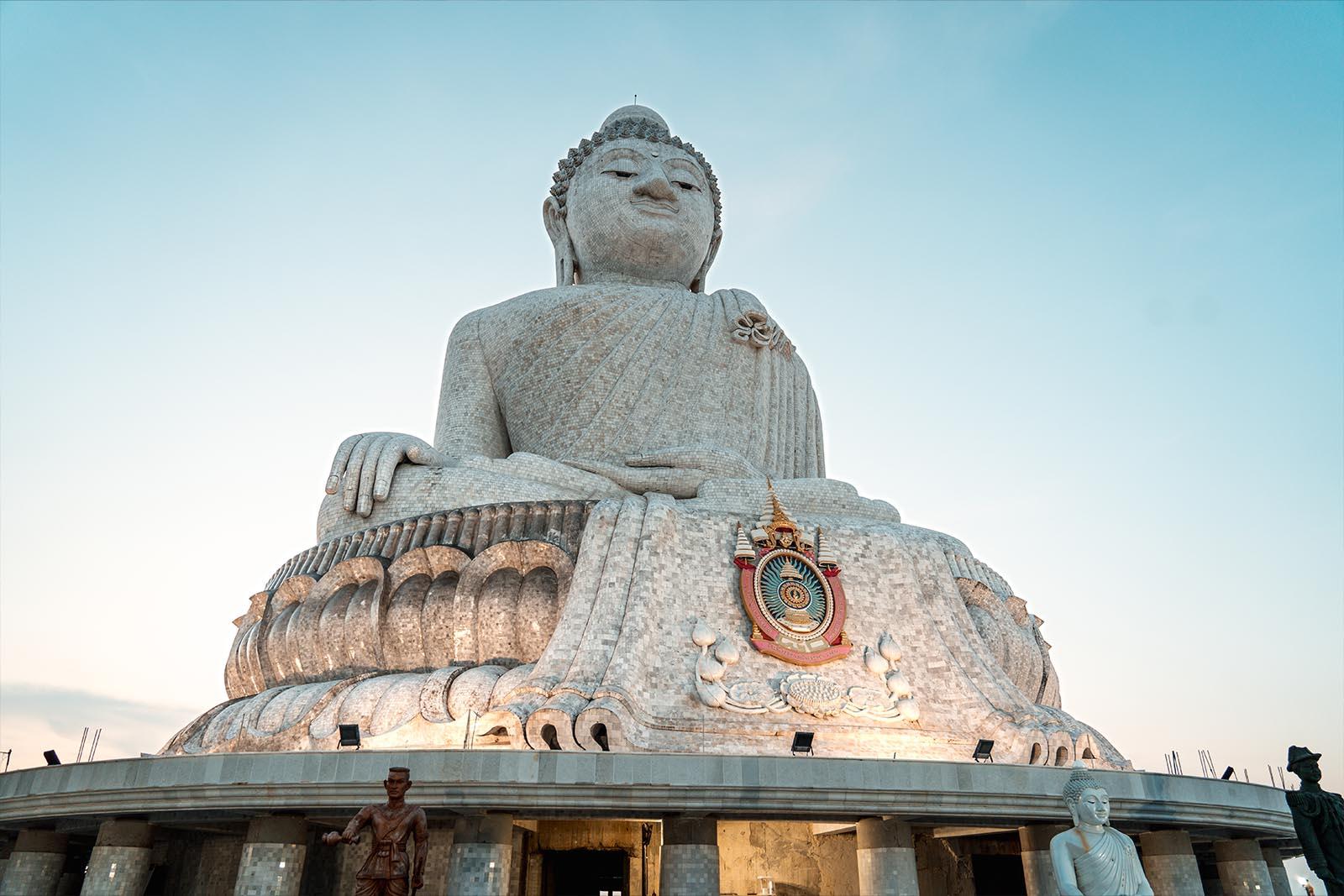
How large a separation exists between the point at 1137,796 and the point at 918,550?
124 inches

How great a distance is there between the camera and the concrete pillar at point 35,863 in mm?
6218

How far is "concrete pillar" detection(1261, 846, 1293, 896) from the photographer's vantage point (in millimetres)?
7250

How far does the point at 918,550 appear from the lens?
28.2 ft

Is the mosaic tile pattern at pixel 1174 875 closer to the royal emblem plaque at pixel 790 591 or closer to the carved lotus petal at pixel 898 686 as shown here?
the carved lotus petal at pixel 898 686

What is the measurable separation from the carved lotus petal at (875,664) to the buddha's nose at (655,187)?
699cm

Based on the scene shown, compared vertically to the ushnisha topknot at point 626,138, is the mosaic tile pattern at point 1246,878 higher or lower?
lower

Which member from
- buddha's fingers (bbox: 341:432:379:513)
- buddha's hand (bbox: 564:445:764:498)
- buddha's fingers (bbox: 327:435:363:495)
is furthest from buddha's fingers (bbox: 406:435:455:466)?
buddha's hand (bbox: 564:445:764:498)

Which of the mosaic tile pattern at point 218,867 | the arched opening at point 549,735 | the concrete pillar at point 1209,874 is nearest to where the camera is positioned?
the arched opening at point 549,735

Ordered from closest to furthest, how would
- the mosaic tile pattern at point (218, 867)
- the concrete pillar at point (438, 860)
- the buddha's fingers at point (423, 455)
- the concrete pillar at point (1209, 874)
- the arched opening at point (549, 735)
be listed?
the concrete pillar at point (438, 860)
the arched opening at point (549, 735)
the mosaic tile pattern at point (218, 867)
the concrete pillar at point (1209, 874)
the buddha's fingers at point (423, 455)

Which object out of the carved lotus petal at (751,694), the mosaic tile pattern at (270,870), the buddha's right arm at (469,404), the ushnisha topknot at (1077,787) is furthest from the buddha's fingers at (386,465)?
the ushnisha topknot at (1077,787)

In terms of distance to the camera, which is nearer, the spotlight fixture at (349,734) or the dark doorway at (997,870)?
the spotlight fixture at (349,734)

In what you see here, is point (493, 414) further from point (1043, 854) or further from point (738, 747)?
point (1043, 854)

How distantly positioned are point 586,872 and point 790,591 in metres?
2.59

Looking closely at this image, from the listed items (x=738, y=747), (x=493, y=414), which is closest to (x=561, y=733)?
(x=738, y=747)
